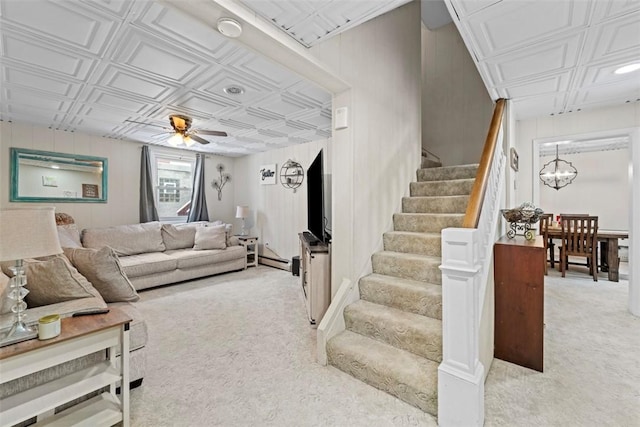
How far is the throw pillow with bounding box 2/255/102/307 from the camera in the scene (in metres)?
1.67

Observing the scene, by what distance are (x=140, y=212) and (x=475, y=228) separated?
5.32 metres

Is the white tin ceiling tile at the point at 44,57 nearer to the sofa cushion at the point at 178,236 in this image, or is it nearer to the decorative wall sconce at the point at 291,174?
the sofa cushion at the point at 178,236

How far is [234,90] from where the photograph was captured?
2.77m

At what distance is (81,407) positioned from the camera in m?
1.49

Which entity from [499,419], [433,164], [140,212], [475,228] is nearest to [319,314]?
[499,419]

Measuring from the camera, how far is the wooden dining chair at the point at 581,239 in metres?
4.44

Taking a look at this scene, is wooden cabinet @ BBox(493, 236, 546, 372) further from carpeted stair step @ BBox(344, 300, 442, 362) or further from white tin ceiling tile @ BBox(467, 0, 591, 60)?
white tin ceiling tile @ BBox(467, 0, 591, 60)

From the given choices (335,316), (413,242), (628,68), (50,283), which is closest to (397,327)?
(335,316)

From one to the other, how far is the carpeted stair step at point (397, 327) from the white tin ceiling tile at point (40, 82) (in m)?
3.25

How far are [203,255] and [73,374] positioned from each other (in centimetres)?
312

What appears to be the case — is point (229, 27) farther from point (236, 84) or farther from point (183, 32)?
point (236, 84)

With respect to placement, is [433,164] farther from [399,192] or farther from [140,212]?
[140,212]

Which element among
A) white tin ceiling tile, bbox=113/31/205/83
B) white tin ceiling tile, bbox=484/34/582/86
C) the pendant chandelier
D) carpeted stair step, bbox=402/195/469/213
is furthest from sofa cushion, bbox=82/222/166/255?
the pendant chandelier

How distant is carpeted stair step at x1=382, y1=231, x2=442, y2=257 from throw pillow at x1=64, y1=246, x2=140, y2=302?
222cm
